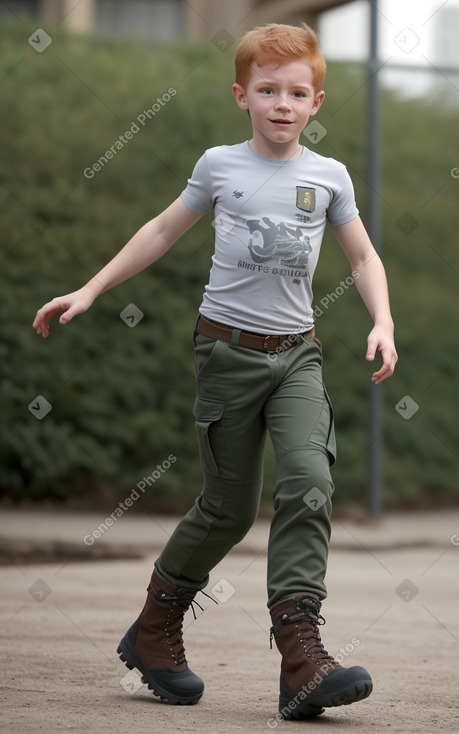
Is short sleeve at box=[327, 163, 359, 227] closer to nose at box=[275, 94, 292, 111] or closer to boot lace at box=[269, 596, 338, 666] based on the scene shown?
nose at box=[275, 94, 292, 111]

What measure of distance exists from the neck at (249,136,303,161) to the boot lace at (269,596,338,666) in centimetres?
108

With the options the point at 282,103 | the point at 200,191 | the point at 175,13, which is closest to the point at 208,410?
the point at 200,191

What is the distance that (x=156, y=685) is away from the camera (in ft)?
10.5

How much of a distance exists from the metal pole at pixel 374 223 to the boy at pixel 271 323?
455cm

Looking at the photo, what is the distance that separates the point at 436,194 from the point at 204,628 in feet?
15.8

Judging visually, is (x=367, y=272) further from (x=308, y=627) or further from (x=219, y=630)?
(x=219, y=630)

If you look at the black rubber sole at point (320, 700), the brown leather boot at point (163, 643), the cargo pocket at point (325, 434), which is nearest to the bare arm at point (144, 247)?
the cargo pocket at point (325, 434)

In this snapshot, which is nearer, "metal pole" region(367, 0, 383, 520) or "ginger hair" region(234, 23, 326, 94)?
"ginger hair" region(234, 23, 326, 94)

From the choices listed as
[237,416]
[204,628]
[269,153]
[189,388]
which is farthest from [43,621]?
[189,388]

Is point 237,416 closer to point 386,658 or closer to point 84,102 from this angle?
point 386,658

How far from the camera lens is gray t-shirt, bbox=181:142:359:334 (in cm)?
301

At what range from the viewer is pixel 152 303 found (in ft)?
24.2

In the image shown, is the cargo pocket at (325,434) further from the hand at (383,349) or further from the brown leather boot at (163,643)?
the brown leather boot at (163,643)

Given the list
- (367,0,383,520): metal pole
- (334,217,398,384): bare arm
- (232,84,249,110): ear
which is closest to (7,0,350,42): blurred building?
(367,0,383,520): metal pole
